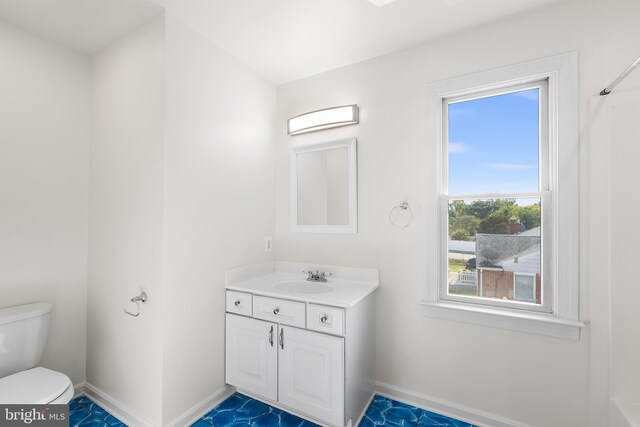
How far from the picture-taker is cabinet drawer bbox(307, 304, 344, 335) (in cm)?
167

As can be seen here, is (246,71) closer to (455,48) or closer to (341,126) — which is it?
(341,126)

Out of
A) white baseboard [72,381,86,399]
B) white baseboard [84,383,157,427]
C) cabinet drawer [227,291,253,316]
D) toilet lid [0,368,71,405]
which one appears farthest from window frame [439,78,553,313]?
white baseboard [72,381,86,399]

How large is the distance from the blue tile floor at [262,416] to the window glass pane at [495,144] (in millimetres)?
1467

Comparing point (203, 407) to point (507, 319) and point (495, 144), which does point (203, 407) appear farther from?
point (495, 144)

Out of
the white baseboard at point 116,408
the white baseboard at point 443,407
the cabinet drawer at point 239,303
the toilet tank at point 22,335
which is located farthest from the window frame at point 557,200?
the toilet tank at point 22,335

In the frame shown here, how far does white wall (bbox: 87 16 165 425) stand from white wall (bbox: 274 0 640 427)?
3.46ft

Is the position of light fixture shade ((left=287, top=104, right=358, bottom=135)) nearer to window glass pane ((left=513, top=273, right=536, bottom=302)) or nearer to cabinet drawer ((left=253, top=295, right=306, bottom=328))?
cabinet drawer ((left=253, top=295, right=306, bottom=328))

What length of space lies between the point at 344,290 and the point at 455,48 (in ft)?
5.71

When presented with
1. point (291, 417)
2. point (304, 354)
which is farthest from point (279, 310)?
point (291, 417)

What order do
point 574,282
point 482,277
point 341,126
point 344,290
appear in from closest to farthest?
1. point 574,282
2. point 482,277
3. point 344,290
4. point 341,126

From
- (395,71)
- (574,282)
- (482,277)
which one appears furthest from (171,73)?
(574,282)

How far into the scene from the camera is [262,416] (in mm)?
1881

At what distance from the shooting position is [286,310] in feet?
6.02

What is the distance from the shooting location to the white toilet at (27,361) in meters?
1.46
